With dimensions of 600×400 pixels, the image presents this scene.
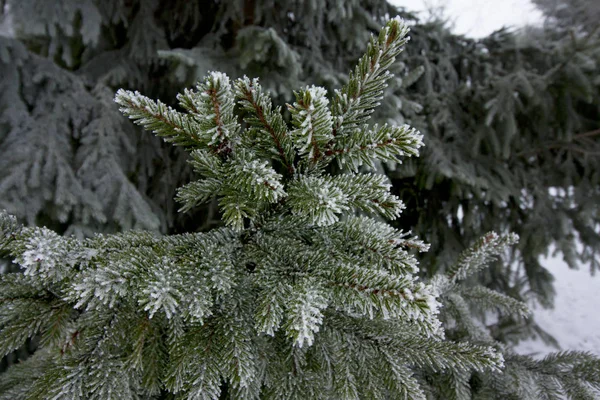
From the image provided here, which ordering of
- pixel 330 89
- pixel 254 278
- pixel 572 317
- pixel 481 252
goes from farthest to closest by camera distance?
pixel 572 317, pixel 330 89, pixel 481 252, pixel 254 278

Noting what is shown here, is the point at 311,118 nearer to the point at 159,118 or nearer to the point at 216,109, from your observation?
the point at 216,109

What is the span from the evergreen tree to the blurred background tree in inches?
66.2

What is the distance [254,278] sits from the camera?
720 millimetres

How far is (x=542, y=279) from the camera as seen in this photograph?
337 centimetres

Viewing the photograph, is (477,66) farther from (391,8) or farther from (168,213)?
(168,213)

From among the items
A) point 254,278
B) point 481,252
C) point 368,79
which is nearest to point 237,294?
point 254,278

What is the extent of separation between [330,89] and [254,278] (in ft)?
7.18

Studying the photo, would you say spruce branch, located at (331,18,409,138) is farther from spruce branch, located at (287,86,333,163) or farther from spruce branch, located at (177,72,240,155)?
spruce branch, located at (177,72,240,155)

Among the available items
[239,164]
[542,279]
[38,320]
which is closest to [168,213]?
[38,320]

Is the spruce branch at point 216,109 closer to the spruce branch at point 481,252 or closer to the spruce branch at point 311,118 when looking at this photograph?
the spruce branch at point 311,118

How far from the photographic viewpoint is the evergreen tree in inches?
23.3

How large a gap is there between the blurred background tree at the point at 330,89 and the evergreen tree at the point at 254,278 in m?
1.68

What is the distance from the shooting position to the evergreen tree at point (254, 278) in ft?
1.94

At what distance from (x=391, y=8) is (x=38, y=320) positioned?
3.54 metres
